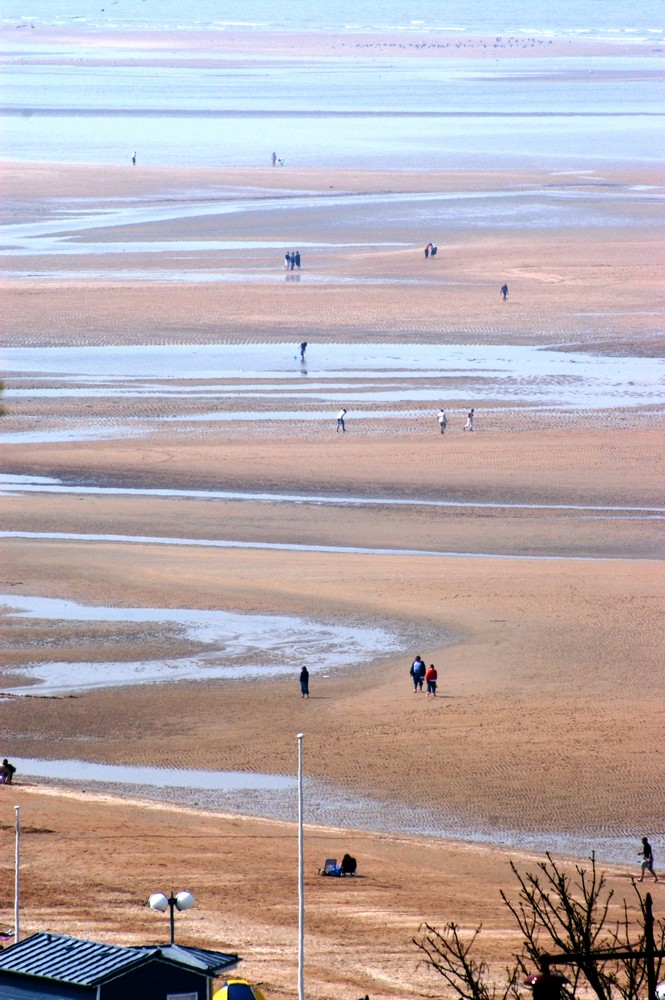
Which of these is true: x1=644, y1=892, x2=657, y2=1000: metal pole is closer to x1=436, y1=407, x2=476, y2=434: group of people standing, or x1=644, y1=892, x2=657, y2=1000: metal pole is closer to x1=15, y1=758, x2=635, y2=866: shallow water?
x1=15, y1=758, x2=635, y2=866: shallow water

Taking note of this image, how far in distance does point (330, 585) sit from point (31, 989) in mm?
17816

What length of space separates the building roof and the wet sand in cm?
320

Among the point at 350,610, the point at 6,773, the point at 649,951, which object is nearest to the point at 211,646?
the point at 350,610

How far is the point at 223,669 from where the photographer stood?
24719 mm

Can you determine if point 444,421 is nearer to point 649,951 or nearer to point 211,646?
point 211,646

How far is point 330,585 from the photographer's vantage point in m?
28.3

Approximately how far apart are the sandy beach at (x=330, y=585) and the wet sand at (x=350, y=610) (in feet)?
0.22

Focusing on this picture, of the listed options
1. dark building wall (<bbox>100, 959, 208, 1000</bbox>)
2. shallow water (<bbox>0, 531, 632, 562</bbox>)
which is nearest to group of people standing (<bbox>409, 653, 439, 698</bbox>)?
shallow water (<bbox>0, 531, 632, 562</bbox>)

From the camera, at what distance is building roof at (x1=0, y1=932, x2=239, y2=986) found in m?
10.6

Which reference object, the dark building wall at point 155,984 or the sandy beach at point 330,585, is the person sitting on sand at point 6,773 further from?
the dark building wall at point 155,984

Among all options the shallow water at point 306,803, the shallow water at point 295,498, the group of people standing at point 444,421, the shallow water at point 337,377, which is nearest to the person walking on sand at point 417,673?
the shallow water at point 306,803

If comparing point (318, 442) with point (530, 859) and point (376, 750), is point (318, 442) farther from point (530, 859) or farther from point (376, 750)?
point (530, 859)

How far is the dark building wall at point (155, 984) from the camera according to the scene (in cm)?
1048

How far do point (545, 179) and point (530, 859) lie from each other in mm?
61702
